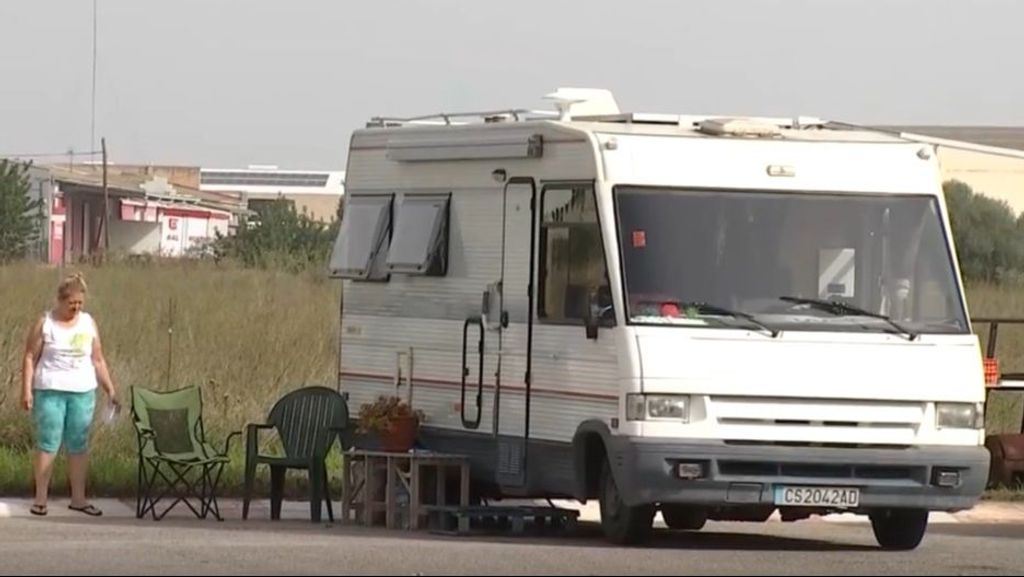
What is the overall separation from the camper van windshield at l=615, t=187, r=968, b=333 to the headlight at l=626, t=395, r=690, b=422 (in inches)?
19.4

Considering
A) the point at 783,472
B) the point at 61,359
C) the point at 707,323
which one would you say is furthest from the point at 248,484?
the point at 783,472

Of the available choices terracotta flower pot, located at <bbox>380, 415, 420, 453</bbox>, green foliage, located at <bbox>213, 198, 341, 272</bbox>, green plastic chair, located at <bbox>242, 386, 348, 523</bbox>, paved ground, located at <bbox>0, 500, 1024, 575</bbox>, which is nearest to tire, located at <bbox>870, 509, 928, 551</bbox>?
paved ground, located at <bbox>0, 500, 1024, 575</bbox>

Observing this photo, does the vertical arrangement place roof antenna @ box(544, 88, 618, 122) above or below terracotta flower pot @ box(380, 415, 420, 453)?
above

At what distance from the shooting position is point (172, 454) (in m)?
16.8

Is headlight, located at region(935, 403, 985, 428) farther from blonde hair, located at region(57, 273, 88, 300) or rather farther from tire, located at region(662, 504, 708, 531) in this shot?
blonde hair, located at region(57, 273, 88, 300)

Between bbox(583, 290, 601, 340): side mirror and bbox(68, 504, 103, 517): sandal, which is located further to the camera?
bbox(68, 504, 103, 517): sandal

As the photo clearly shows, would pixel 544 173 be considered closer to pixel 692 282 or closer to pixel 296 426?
pixel 692 282

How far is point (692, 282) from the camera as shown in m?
13.9

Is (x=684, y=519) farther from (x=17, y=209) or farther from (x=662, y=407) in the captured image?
(x=17, y=209)

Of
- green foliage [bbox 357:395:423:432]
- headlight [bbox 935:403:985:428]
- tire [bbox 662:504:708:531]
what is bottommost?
tire [bbox 662:504:708:531]

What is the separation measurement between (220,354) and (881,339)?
11.1 metres

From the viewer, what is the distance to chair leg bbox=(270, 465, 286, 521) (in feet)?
54.3

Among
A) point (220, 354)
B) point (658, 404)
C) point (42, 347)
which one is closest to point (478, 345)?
point (658, 404)

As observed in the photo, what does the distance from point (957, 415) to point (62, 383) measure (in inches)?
255
